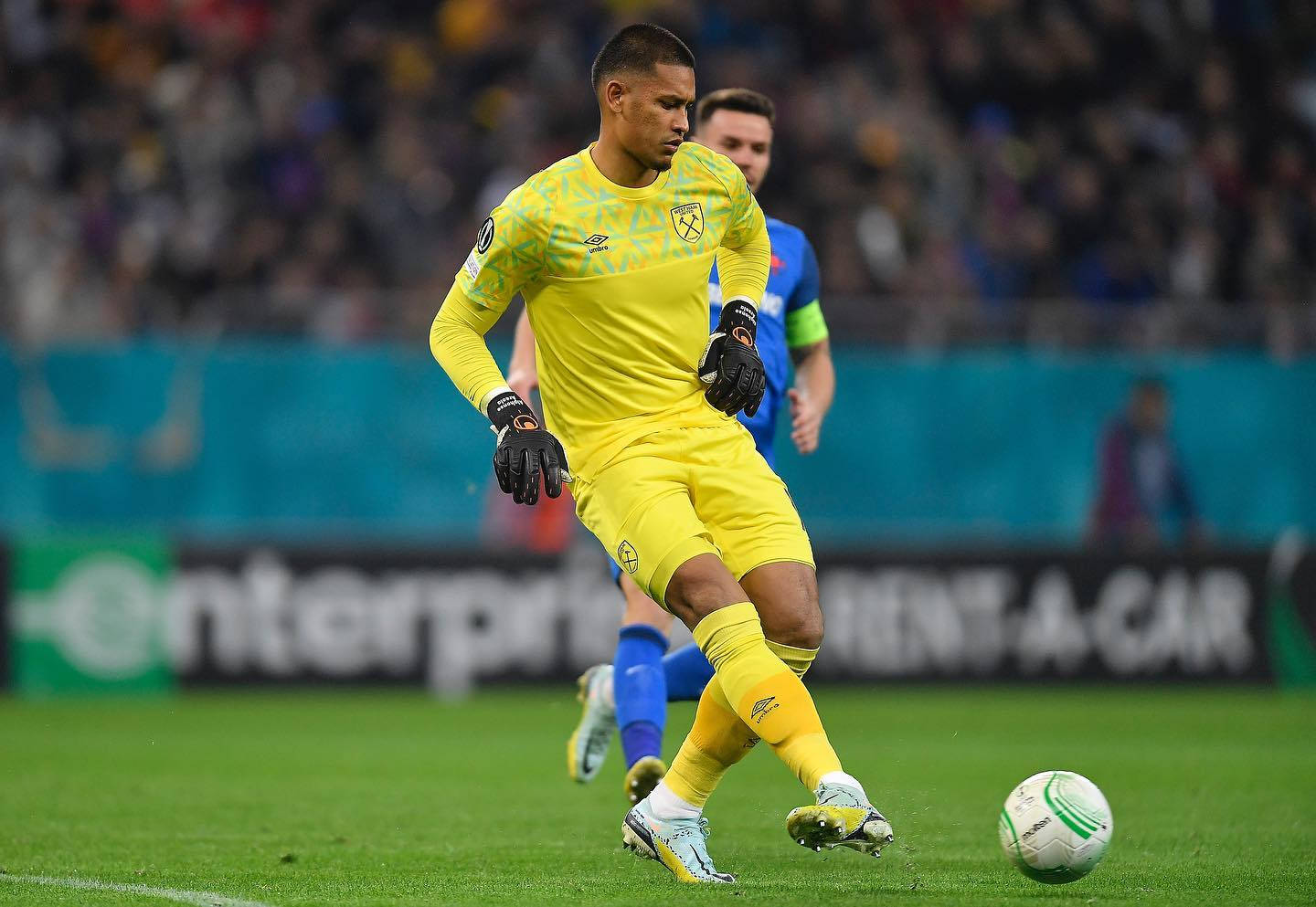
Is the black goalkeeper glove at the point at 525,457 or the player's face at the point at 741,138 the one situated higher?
the player's face at the point at 741,138

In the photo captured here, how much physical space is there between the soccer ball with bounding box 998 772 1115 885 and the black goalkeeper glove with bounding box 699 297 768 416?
149cm

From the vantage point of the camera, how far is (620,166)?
593 cm

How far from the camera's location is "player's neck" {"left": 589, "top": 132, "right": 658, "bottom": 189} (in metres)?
5.93

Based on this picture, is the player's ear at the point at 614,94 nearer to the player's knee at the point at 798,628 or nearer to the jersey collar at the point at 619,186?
the jersey collar at the point at 619,186

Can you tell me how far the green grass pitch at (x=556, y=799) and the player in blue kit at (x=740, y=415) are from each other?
17.2 inches

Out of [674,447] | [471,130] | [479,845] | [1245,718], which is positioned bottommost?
[1245,718]

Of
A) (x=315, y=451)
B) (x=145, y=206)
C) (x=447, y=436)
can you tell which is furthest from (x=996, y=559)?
(x=145, y=206)

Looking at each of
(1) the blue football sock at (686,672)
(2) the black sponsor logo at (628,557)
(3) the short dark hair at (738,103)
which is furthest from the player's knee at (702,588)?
(3) the short dark hair at (738,103)

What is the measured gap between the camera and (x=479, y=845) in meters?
6.79

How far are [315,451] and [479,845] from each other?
8249 mm

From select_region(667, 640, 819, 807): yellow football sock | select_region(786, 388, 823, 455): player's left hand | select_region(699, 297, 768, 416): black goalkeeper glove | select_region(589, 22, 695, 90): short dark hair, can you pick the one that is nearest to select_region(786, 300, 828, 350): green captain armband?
select_region(786, 388, 823, 455): player's left hand

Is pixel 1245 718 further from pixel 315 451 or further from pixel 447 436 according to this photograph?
pixel 315 451

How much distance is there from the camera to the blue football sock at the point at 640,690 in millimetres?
6977

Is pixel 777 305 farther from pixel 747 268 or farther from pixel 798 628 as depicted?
pixel 798 628
